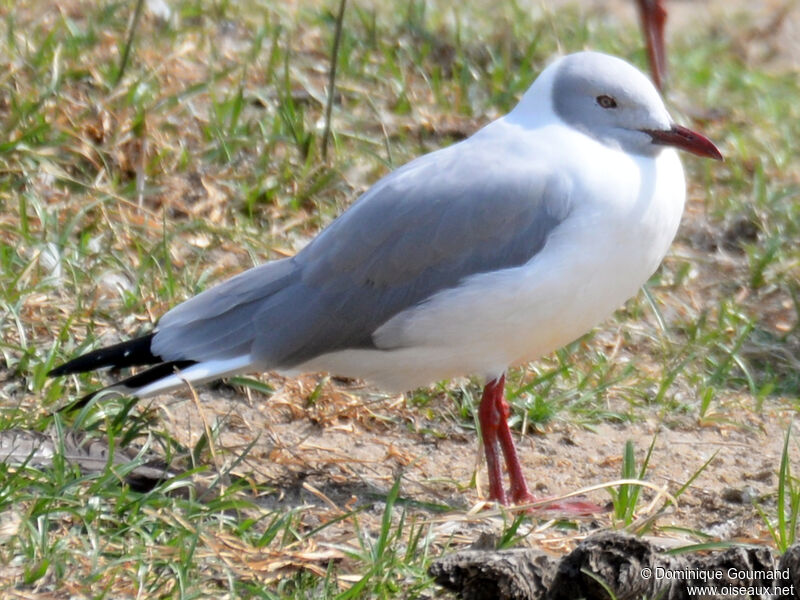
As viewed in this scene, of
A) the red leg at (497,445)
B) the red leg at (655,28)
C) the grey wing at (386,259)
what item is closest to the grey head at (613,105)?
the grey wing at (386,259)

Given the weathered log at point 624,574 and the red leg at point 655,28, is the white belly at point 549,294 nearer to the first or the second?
the weathered log at point 624,574

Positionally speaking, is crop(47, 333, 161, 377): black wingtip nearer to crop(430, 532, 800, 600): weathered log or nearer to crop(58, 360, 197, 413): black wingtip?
crop(58, 360, 197, 413): black wingtip

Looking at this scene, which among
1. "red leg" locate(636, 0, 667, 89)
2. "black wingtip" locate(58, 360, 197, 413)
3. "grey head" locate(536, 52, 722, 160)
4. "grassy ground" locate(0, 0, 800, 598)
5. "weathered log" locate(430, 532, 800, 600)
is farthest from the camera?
"red leg" locate(636, 0, 667, 89)

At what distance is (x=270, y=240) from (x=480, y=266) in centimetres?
154

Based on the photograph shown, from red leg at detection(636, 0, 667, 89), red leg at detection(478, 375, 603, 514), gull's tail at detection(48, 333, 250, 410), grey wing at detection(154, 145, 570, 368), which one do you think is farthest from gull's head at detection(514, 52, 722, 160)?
red leg at detection(636, 0, 667, 89)

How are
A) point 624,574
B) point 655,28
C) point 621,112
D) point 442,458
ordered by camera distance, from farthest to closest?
point 655,28
point 442,458
point 621,112
point 624,574

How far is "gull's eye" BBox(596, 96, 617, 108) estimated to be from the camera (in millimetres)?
3723

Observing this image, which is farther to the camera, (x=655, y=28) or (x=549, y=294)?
(x=655, y=28)

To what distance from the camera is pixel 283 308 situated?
3.72 metres

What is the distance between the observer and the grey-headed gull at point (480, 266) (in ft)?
11.5

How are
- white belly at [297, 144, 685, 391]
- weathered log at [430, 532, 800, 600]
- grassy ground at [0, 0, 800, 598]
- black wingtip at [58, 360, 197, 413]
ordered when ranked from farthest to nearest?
1. black wingtip at [58, 360, 197, 413]
2. white belly at [297, 144, 685, 391]
3. grassy ground at [0, 0, 800, 598]
4. weathered log at [430, 532, 800, 600]

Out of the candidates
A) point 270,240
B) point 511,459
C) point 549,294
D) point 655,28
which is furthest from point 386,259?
point 655,28

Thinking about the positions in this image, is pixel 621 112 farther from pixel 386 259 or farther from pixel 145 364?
pixel 145 364

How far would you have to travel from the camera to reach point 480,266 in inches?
140
